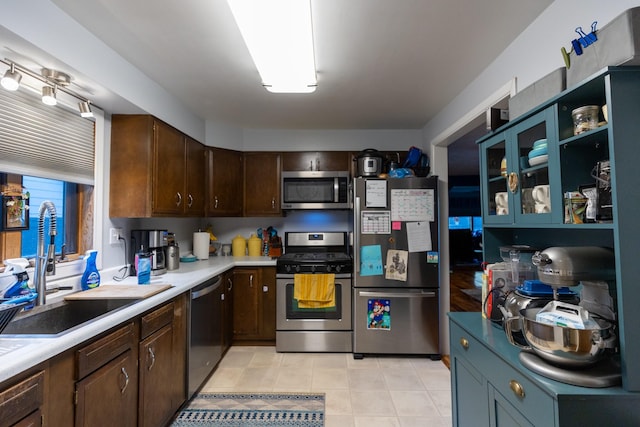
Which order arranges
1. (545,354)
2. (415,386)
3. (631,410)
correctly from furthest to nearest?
(415,386)
(545,354)
(631,410)

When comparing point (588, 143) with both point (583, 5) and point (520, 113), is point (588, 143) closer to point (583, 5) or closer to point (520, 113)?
point (520, 113)

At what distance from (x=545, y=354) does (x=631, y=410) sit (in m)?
0.22

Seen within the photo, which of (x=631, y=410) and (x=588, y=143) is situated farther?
(x=588, y=143)

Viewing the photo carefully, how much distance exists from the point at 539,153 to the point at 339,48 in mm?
1236

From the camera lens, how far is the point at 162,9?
1.49 meters

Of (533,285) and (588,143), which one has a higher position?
(588,143)

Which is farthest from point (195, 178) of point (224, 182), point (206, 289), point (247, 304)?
point (247, 304)

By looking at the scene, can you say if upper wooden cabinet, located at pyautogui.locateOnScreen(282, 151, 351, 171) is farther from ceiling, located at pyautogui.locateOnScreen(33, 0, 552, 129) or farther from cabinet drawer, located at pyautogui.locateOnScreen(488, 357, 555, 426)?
cabinet drawer, located at pyautogui.locateOnScreen(488, 357, 555, 426)

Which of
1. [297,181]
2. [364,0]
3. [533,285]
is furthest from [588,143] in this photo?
[297,181]

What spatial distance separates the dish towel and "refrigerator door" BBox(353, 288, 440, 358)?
0.28 m

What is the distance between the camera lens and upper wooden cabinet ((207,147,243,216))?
124 inches

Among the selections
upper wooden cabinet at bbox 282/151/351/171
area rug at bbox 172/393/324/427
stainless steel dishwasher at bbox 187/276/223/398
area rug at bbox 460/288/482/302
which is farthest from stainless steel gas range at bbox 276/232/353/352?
area rug at bbox 460/288/482/302

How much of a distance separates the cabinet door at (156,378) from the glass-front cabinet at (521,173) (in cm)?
196

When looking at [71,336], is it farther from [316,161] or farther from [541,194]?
[316,161]
